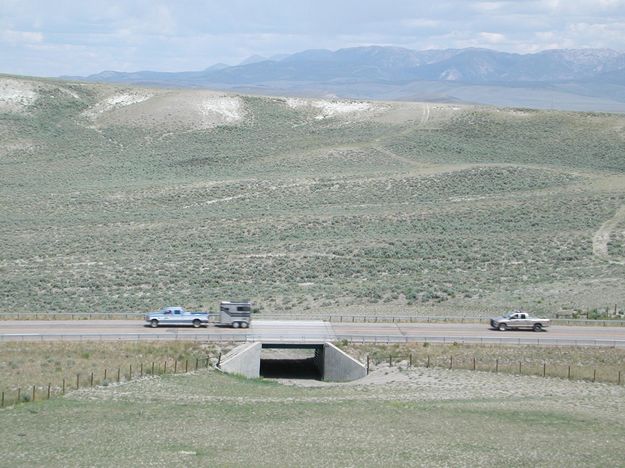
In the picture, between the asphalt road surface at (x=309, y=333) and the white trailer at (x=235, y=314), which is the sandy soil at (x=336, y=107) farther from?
the white trailer at (x=235, y=314)

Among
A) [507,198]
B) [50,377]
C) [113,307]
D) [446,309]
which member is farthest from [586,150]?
[50,377]

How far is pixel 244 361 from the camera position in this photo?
37875 mm

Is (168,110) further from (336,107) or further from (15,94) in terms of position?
(336,107)

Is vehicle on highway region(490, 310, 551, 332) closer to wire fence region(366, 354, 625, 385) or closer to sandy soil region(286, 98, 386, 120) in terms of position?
wire fence region(366, 354, 625, 385)

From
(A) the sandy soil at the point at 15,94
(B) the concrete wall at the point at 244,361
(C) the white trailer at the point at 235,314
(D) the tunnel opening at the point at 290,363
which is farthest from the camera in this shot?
(A) the sandy soil at the point at 15,94

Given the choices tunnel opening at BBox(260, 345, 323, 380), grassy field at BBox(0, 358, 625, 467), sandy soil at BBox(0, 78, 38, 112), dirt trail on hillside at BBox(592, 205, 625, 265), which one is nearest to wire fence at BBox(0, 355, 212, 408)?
grassy field at BBox(0, 358, 625, 467)

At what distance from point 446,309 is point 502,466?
26.8 meters

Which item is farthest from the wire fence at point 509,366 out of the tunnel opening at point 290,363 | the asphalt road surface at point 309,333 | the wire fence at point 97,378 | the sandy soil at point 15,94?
the sandy soil at point 15,94

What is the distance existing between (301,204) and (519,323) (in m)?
40.9

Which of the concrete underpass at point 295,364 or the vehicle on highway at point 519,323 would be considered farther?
the vehicle on highway at point 519,323

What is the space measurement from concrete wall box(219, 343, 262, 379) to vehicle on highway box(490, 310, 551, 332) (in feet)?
36.7

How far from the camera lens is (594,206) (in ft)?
250

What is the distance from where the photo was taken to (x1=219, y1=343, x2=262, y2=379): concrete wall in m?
36.9

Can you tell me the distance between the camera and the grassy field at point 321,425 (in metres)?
23.8
